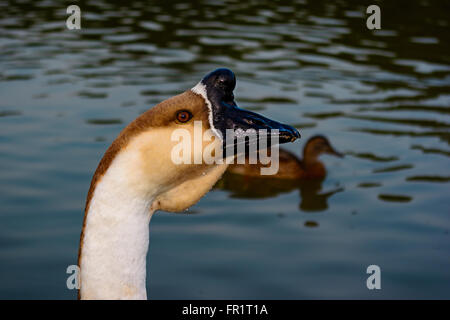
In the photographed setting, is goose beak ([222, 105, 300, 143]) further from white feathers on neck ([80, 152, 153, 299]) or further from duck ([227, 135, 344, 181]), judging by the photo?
duck ([227, 135, 344, 181])

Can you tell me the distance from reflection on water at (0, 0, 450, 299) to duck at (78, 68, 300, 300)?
4300 mm

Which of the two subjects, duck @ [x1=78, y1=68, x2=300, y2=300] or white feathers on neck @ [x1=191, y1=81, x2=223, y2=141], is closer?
duck @ [x1=78, y1=68, x2=300, y2=300]

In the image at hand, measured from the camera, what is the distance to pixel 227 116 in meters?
3.07

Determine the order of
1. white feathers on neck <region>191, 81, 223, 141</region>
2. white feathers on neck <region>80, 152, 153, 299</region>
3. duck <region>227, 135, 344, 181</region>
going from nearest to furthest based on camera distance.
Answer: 1. white feathers on neck <region>80, 152, 153, 299</region>
2. white feathers on neck <region>191, 81, 223, 141</region>
3. duck <region>227, 135, 344, 181</region>

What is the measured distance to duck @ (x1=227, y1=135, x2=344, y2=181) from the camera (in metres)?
10.5

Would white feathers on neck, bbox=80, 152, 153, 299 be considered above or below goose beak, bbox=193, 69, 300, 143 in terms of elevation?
below

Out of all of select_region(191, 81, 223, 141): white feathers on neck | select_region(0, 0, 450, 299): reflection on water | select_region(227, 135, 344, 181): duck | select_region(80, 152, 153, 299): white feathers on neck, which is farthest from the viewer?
select_region(227, 135, 344, 181): duck

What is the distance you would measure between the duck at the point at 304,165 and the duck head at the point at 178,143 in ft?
23.6

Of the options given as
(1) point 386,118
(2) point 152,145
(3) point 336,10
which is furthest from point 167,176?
(3) point 336,10

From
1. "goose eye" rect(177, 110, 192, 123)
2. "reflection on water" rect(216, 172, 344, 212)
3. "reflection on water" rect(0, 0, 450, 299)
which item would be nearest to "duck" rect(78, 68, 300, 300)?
"goose eye" rect(177, 110, 192, 123)

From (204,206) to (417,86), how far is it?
23.8 ft

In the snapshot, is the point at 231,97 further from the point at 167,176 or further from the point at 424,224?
the point at 424,224

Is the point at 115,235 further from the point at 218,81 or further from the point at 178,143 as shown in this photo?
the point at 218,81

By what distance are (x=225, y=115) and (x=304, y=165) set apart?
7.76 metres
